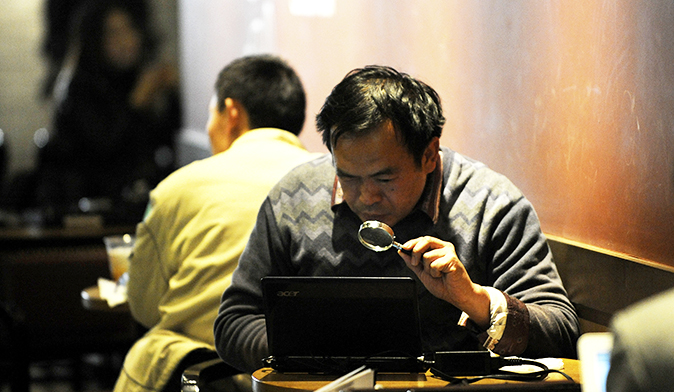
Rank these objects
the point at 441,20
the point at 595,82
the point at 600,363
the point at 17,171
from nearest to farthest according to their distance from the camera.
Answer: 1. the point at 600,363
2. the point at 595,82
3. the point at 441,20
4. the point at 17,171

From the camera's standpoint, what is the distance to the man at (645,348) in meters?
0.68

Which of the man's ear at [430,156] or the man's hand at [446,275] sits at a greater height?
the man's ear at [430,156]

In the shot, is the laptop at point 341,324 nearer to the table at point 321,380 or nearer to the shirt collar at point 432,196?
the table at point 321,380

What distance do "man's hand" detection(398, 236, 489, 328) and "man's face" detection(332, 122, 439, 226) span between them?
208 millimetres

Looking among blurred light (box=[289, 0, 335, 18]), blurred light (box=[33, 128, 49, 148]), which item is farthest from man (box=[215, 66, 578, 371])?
blurred light (box=[33, 128, 49, 148])

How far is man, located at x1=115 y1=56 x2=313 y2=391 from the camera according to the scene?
2541 millimetres

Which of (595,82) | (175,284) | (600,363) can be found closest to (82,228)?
(175,284)

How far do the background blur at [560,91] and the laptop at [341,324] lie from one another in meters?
0.57

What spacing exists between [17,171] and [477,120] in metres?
6.62

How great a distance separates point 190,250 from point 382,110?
100 centimetres

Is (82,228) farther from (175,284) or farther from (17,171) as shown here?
(17,171)

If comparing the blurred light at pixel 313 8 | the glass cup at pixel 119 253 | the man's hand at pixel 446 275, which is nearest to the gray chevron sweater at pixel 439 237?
the man's hand at pixel 446 275

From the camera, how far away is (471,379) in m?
1.55

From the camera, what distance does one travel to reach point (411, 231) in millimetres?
1962
